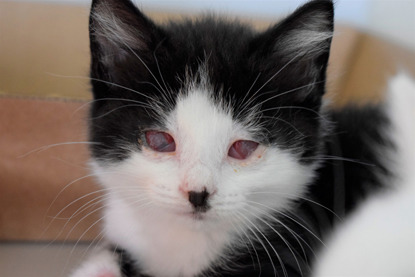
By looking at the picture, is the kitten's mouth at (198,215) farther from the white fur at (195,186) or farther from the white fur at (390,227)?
the white fur at (390,227)

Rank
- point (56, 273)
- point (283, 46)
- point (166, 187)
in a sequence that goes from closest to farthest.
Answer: point (166, 187)
point (283, 46)
point (56, 273)

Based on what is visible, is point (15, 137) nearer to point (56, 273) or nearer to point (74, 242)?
point (74, 242)

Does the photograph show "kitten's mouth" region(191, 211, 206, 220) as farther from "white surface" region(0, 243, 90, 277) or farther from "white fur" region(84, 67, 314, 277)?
"white surface" region(0, 243, 90, 277)

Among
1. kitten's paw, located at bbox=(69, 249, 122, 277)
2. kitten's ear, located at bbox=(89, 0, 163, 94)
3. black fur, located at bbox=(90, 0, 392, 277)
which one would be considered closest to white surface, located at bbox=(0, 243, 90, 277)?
kitten's paw, located at bbox=(69, 249, 122, 277)

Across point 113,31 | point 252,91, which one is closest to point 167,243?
point 252,91

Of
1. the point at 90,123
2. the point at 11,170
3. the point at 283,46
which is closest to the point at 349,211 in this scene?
the point at 283,46

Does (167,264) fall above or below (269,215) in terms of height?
below
